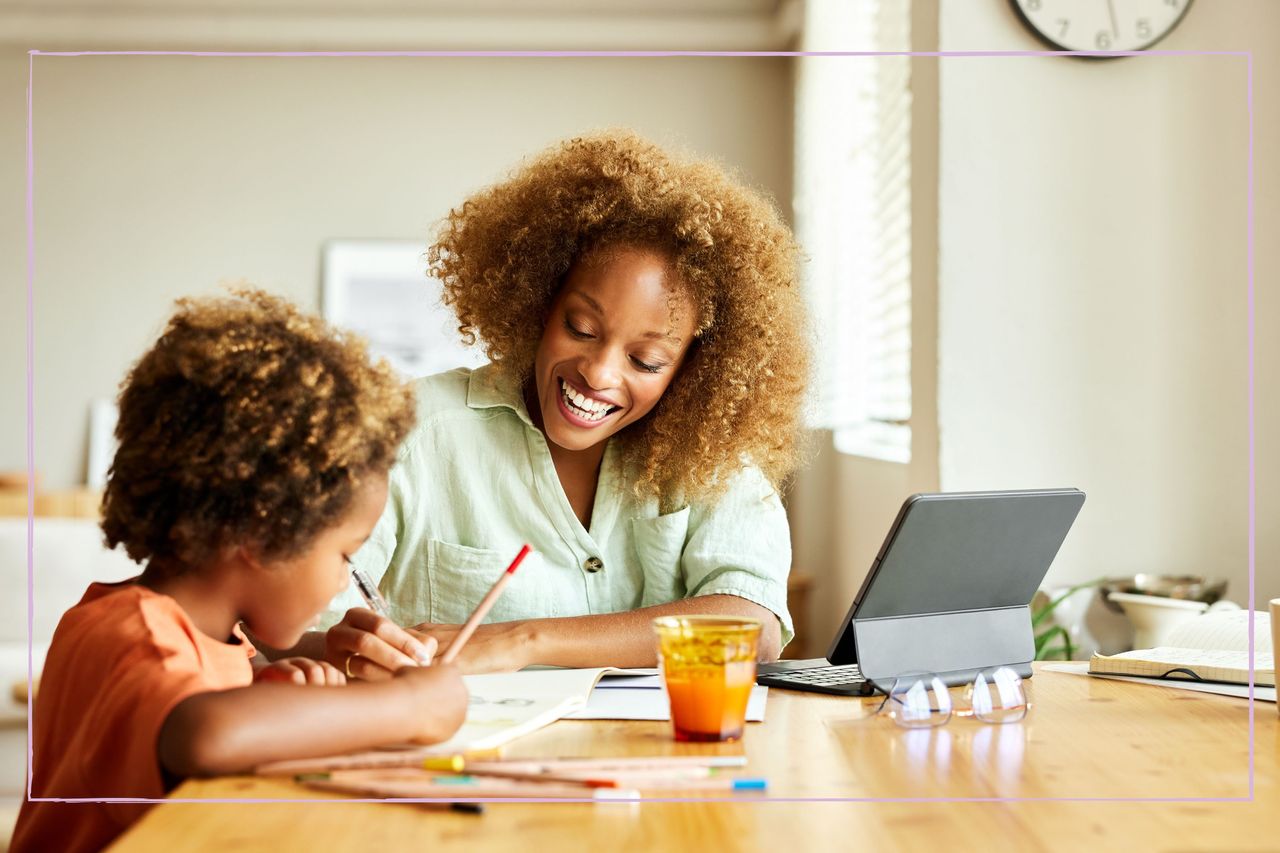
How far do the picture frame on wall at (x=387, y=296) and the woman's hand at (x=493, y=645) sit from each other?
369 cm

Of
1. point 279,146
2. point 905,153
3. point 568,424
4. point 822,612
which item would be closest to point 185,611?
point 568,424

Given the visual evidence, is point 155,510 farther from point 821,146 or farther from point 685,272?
point 821,146

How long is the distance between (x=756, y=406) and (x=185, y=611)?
82cm

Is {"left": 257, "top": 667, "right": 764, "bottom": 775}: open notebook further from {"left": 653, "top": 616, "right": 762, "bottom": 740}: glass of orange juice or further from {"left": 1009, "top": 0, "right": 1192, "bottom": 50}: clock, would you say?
{"left": 1009, "top": 0, "right": 1192, "bottom": 50}: clock

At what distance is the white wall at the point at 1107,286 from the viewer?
2029 millimetres

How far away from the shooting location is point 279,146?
475cm

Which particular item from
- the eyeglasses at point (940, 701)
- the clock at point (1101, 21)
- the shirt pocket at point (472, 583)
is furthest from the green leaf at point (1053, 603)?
the eyeglasses at point (940, 701)

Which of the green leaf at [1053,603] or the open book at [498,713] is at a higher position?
the open book at [498,713]

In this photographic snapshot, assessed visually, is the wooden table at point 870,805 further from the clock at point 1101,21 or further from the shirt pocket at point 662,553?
the clock at point 1101,21

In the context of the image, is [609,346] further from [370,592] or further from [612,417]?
[370,592]

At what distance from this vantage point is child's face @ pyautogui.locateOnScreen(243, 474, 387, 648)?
80 centimetres

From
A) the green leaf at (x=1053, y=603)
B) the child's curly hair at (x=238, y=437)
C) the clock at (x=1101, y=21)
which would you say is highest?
the clock at (x=1101, y=21)

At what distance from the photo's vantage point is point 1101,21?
2047 mm

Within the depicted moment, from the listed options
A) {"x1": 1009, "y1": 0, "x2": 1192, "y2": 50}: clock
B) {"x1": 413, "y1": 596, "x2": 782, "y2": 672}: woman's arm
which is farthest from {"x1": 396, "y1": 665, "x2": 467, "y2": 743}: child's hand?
{"x1": 1009, "y1": 0, "x2": 1192, "y2": 50}: clock
